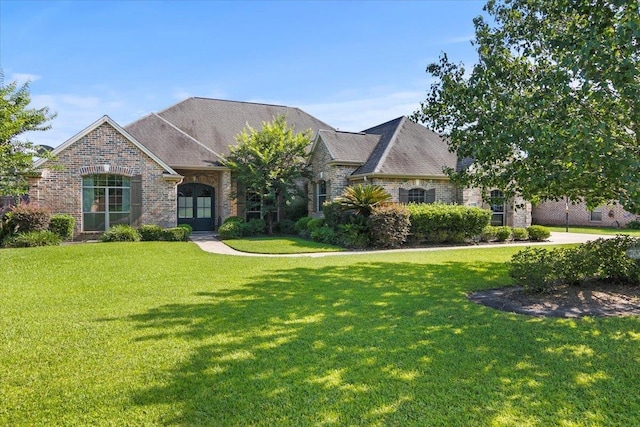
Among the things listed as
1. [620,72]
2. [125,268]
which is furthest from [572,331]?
[125,268]

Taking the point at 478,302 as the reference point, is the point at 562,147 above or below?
above

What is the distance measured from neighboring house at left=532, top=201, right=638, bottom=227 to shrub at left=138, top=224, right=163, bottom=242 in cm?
2423

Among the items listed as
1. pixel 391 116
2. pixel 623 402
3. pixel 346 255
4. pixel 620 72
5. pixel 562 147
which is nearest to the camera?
pixel 623 402

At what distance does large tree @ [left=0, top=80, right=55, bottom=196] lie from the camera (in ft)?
33.6

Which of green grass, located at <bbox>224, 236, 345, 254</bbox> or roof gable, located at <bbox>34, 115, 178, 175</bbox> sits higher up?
roof gable, located at <bbox>34, 115, 178, 175</bbox>

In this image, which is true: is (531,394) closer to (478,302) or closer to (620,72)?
(478,302)

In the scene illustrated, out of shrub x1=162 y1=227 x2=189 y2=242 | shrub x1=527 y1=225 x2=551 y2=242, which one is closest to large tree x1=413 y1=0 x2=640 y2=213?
shrub x1=527 y1=225 x2=551 y2=242

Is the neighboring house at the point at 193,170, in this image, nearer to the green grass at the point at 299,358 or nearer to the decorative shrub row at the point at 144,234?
the decorative shrub row at the point at 144,234

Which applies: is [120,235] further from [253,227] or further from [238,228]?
[253,227]

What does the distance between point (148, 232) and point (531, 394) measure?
51.0 feet

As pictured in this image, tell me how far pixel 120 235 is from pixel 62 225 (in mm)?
2108

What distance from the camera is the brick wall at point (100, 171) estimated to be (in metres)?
16.1

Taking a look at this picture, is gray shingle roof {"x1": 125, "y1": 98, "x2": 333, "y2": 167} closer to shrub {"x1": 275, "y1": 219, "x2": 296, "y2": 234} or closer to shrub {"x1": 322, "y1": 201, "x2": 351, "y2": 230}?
shrub {"x1": 275, "y1": 219, "x2": 296, "y2": 234}

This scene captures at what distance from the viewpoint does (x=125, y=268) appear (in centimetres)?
980
